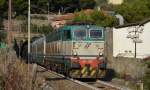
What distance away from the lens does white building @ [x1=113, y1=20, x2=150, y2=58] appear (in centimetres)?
4047

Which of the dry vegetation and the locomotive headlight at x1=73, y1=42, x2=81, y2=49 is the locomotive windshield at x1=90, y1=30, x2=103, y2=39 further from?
the dry vegetation

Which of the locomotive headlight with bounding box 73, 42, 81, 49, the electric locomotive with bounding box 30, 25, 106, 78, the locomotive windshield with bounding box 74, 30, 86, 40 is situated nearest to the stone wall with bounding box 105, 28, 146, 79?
the electric locomotive with bounding box 30, 25, 106, 78

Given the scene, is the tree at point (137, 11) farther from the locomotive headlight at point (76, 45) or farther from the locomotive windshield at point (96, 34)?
the locomotive headlight at point (76, 45)

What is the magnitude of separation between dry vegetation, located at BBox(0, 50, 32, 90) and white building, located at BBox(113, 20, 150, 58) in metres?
28.5

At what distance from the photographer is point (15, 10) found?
106625 mm

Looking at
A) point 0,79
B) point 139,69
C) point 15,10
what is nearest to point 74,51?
point 139,69

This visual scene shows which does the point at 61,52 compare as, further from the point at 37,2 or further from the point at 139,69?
the point at 37,2

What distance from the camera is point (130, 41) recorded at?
137 feet

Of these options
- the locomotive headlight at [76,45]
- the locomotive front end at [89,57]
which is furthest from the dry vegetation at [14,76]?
the locomotive headlight at [76,45]

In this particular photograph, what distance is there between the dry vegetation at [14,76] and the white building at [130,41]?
28.5m

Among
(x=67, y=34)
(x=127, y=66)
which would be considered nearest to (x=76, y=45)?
(x=67, y=34)

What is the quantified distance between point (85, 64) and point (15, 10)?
81.0 m

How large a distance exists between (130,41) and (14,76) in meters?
31.7

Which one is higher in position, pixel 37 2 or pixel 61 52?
pixel 37 2
